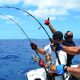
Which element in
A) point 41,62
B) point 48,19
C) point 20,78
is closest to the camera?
point 41,62

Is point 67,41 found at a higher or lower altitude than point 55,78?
higher

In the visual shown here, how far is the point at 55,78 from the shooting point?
896 cm

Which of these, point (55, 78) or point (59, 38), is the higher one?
point (59, 38)

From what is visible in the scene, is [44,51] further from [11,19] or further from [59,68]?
[59,68]

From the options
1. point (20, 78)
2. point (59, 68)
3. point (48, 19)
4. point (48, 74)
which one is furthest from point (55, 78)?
point (20, 78)

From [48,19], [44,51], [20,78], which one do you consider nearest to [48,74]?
[44,51]

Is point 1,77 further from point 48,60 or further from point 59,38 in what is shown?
point 59,38

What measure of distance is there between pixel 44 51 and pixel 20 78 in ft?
21.3

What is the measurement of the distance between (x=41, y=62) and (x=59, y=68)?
2.55 m

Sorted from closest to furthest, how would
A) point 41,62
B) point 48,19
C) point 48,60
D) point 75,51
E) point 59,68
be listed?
1. point 59,68
2. point 75,51
3. point 41,62
4. point 48,19
5. point 48,60

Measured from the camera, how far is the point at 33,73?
10.4 m

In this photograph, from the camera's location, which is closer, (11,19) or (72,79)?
(72,79)

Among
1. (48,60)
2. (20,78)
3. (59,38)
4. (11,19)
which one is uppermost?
(11,19)

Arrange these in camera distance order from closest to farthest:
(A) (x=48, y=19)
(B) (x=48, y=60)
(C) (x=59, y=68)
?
1. (C) (x=59, y=68)
2. (A) (x=48, y=19)
3. (B) (x=48, y=60)
